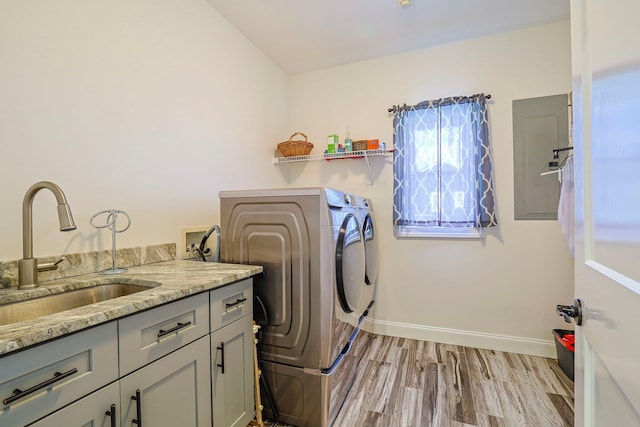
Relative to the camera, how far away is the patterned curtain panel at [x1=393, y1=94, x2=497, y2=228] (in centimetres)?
239

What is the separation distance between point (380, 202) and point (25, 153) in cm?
241

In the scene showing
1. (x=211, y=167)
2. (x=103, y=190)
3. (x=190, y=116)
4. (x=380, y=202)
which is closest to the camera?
(x=103, y=190)

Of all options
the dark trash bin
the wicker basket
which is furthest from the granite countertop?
the dark trash bin

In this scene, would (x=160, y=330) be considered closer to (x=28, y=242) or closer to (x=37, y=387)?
(x=37, y=387)

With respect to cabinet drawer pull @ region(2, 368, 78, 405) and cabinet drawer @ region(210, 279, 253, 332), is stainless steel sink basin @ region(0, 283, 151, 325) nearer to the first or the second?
cabinet drawer @ region(210, 279, 253, 332)

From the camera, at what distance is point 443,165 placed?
2.51 m

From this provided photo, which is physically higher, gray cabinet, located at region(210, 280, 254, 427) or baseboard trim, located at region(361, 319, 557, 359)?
gray cabinet, located at region(210, 280, 254, 427)

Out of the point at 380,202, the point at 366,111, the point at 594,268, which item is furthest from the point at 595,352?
the point at 366,111

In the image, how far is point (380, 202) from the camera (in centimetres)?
278

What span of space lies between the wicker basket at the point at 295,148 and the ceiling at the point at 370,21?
33.0 inches

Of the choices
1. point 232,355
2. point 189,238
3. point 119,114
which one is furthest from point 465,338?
point 119,114

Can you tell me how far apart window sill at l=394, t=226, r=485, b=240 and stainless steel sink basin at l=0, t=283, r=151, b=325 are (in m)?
2.12

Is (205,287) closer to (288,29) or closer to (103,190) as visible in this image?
(103,190)

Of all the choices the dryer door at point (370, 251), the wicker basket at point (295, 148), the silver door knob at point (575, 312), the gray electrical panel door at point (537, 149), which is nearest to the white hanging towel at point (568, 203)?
the gray electrical panel door at point (537, 149)
